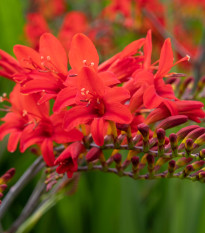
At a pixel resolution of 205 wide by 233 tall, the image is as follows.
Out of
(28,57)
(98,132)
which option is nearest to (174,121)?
(98,132)

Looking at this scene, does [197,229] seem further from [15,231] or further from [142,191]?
[15,231]

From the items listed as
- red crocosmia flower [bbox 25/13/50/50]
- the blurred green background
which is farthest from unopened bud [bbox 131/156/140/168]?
red crocosmia flower [bbox 25/13/50/50]

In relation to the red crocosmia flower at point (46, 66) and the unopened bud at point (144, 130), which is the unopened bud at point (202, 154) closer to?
the unopened bud at point (144, 130)

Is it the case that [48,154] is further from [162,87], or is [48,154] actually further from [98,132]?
[162,87]

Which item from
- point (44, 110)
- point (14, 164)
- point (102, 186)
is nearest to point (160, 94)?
point (44, 110)

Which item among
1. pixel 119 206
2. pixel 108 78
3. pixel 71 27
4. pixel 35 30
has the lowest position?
pixel 119 206

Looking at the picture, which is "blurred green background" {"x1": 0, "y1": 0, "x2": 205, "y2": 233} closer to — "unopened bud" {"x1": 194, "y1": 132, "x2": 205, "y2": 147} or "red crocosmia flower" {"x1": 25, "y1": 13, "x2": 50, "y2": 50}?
"unopened bud" {"x1": 194, "y1": 132, "x2": 205, "y2": 147}
